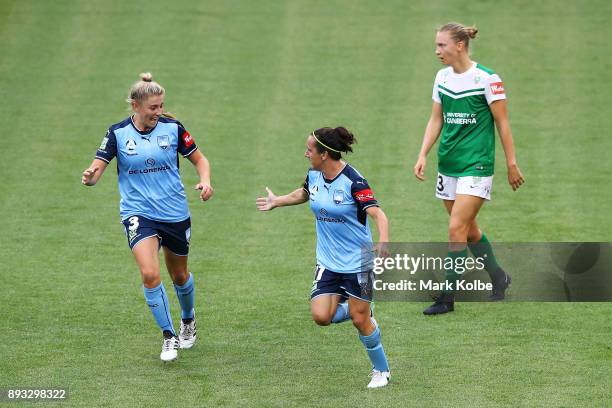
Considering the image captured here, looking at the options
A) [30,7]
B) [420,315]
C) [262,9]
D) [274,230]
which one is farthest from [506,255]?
[30,7]

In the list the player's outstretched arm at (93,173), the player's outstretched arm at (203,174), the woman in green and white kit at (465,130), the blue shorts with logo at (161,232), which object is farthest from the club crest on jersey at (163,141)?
the woman in green and white kit at (465,130)

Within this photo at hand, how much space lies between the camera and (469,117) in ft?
30.6

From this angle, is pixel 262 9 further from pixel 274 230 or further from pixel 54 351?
pixel 54 351

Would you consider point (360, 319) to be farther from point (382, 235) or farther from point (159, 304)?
point (159, 304)

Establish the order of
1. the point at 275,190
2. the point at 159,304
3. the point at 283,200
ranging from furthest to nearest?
1. the point at 275,190
2. the point at 159,304
3. the point at 283,200

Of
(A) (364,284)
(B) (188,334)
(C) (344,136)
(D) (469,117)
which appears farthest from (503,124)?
(B) (188,334)

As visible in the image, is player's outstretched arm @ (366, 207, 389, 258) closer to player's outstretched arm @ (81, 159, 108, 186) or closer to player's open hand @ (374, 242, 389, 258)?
player's open hand @ (374, 242, 389, 258)

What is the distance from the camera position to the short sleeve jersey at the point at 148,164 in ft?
27.5

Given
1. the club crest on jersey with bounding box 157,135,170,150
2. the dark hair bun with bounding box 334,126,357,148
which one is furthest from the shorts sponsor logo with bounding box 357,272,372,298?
the club crest on jersey with bounding box 157,135,170,150

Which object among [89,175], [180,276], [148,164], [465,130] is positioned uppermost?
[465,130]

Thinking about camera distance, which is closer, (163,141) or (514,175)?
(163,141)

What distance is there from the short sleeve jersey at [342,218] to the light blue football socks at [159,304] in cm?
126

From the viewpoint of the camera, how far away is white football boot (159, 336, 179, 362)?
8.38 m

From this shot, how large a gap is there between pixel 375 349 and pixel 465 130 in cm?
244
